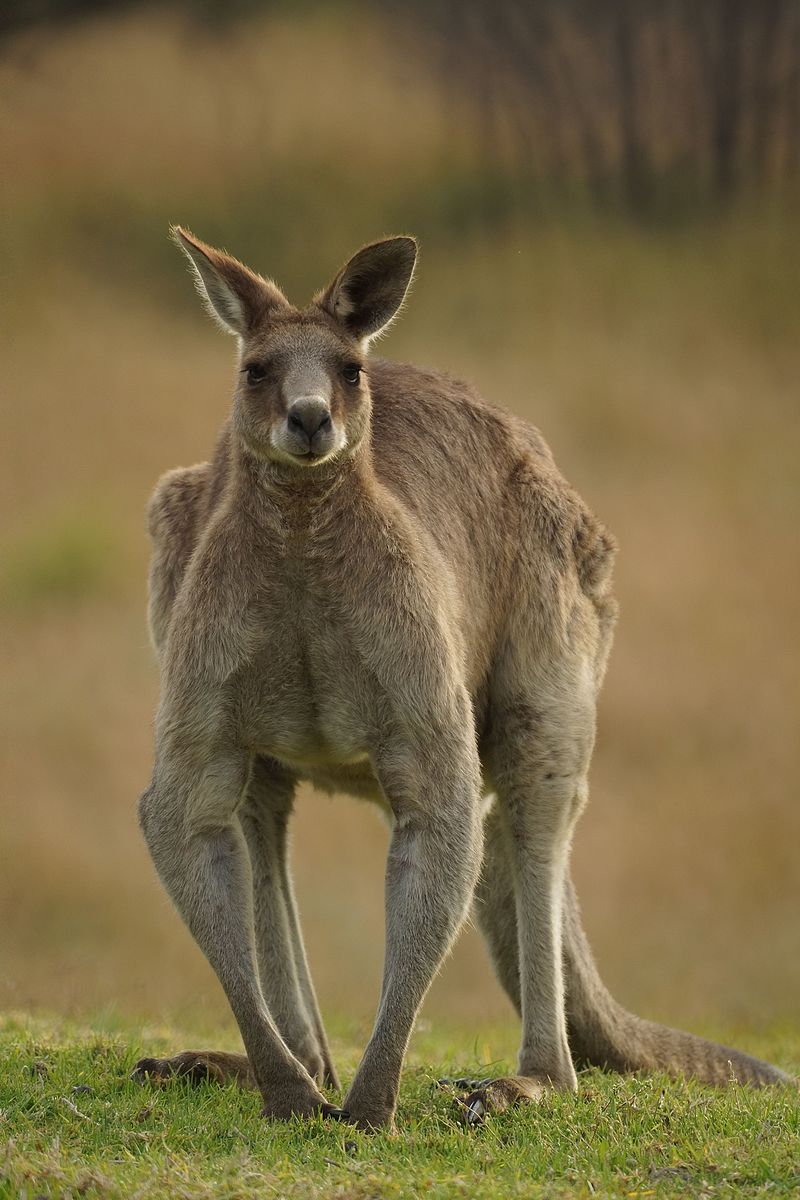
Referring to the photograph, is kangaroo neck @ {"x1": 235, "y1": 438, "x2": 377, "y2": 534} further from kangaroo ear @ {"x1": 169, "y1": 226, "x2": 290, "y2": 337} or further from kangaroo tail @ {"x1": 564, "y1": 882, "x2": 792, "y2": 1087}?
kangaroo tail @ {"x1": 564, "y1": 882, "x2": 792, "y2": 1087}

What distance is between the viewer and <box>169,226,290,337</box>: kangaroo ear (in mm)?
5418

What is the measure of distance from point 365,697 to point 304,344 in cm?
110

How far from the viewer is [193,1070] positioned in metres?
→ 5.55

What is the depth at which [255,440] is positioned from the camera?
206 inches

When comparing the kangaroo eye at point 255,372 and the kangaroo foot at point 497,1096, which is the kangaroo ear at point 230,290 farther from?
the kangaroo foot at point 497,1096

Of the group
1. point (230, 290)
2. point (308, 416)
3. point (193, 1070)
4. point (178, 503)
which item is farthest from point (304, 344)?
point (193, 1070)

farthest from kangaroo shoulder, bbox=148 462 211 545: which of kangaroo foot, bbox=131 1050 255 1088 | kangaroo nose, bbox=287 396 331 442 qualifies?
kangaroo foot, bbox=131 1050 255 1088

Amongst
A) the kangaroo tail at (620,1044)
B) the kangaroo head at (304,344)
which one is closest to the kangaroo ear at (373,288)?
the kangaroo head at (304,344)

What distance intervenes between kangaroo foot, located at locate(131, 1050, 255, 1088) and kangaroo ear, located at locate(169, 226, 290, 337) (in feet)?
7.70

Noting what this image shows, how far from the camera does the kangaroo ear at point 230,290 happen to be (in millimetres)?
5418

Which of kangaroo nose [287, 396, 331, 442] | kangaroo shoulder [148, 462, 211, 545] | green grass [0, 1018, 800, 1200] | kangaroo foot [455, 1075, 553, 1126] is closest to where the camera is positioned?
green grass [0, 1018, 800, 1200]

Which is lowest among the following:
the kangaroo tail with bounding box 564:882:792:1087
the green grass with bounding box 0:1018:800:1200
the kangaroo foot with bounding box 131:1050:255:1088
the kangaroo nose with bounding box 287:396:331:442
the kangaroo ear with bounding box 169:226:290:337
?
the green grass with bounding box 0:1018:800:1200

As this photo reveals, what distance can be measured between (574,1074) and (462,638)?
1.49m

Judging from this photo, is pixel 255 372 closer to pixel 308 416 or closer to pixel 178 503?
pixel 308 416
